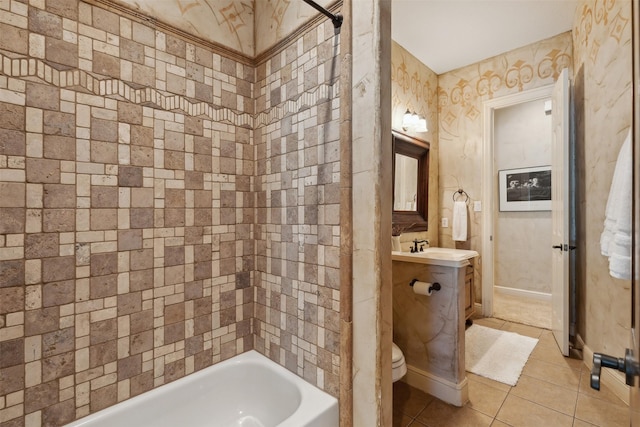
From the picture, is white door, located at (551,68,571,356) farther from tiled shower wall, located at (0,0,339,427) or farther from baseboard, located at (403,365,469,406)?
tiled shower wall, located at (0,0,339,427)

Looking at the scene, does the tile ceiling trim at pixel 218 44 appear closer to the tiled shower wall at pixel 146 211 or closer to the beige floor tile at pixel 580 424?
the tiled shower wall at pixel 146 211

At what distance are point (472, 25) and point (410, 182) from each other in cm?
148

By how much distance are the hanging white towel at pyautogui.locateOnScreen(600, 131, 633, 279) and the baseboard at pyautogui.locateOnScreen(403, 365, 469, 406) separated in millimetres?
1150

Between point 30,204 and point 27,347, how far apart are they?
0.53 metres

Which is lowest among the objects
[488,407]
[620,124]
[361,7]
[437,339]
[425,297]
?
[488,407]

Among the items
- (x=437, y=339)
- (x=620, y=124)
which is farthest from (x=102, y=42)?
(x=620, y=124)

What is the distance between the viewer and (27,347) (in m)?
1.10

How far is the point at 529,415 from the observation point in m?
1.83

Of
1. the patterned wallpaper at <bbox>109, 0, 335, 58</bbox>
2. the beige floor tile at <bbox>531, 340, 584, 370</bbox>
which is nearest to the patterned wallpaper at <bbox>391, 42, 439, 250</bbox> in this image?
the beige floor tile at <bbox>531, 340, 584, 370</bbox>

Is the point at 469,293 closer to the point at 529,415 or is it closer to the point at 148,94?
the point at 529,415

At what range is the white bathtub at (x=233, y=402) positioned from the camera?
48.4 inches

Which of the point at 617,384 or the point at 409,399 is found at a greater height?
the point at 617,384

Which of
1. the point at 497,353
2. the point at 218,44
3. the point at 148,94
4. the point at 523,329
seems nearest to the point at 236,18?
the point at 218,44

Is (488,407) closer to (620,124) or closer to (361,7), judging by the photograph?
(620,124)
